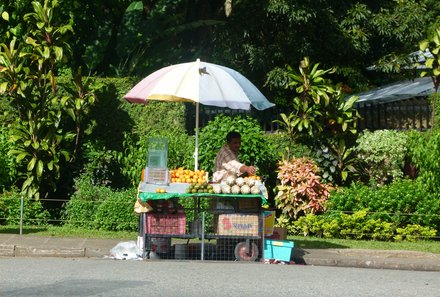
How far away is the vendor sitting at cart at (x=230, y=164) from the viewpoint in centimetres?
1587

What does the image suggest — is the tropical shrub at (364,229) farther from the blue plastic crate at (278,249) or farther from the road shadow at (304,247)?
the blue plastic crate at (278,249)

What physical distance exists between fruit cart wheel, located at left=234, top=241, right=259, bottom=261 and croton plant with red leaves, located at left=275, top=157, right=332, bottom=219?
405cm

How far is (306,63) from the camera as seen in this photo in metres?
20.5

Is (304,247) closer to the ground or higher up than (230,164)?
closer to the ground

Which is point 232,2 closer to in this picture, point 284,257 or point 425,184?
point 425,184

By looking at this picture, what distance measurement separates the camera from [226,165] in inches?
628

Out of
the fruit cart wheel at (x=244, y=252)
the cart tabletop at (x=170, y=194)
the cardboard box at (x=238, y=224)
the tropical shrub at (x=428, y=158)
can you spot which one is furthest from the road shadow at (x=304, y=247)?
the tropical shrub at (x=428, y=158)

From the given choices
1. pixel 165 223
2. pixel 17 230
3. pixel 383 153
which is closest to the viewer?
pixel 165 223

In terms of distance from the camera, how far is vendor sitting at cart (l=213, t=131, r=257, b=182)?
15.9 m

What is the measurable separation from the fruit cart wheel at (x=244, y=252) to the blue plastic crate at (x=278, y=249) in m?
0.15

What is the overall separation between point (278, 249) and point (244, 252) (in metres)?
0.47

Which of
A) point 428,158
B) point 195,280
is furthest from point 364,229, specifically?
point 195,280

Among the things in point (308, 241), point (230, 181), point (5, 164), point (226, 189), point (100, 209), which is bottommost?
point (308, 241)

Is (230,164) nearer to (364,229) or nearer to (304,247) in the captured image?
(304,247)
